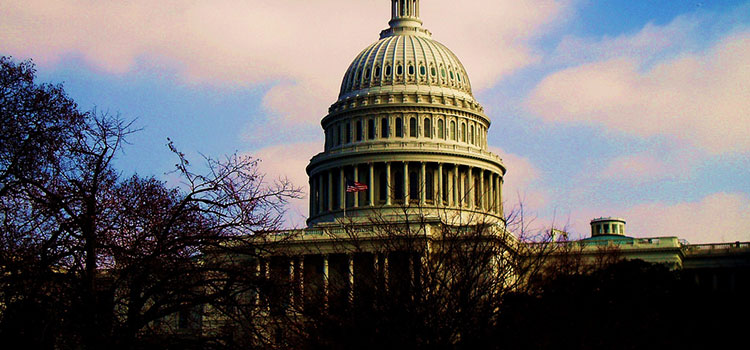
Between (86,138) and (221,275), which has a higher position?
(86,138)

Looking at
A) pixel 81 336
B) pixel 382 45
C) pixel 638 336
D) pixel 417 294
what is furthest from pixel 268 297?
pixel 382 45

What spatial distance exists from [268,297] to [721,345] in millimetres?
32099

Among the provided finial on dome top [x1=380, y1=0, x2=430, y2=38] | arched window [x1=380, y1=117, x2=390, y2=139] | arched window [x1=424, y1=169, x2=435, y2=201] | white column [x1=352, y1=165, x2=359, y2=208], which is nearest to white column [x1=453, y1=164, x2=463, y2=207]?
arched window [x1=424, y1=169, x2=435, y2=201]

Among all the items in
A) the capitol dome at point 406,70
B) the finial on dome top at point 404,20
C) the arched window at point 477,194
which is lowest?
the arched window at point 477,194

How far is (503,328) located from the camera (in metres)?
26.4

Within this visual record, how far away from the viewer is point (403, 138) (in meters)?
118

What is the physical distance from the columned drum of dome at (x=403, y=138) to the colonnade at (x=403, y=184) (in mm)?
112

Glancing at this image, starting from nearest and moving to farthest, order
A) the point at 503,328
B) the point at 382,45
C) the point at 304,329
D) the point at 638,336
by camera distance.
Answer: the point at 503,328, the point at 304,329, the point at 638,336, the point at 382,45

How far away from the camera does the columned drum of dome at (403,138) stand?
4557 inches

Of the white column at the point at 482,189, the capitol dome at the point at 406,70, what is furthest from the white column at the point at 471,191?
the capitol dome at the point at 406,70

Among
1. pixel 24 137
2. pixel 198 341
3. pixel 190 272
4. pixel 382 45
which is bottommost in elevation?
pixel 198 341

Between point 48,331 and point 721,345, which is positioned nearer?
point 48,331

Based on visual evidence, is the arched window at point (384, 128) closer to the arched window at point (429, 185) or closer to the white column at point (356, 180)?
the white column at point (356, 180)

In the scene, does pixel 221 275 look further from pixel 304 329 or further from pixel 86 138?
pixel 304 329
